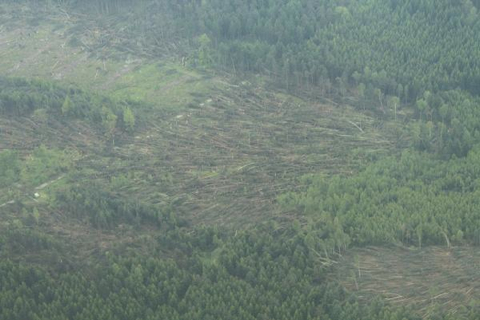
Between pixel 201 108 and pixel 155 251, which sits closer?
pixel 155 251

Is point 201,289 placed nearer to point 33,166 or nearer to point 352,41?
point 33,166

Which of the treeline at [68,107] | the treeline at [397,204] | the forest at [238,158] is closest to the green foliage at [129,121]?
the treeline at [68,107]

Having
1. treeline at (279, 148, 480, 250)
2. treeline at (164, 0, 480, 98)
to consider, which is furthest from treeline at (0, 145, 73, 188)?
treeline at (164, 0, 480, 98)

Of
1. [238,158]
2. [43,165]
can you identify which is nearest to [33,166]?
[43,165]

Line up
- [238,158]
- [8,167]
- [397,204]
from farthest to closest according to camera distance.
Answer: [238,158] → [8,167] → [397,204]

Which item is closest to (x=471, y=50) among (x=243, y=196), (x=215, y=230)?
(x=243, y=196)

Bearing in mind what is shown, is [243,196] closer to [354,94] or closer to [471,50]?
[354,94]
